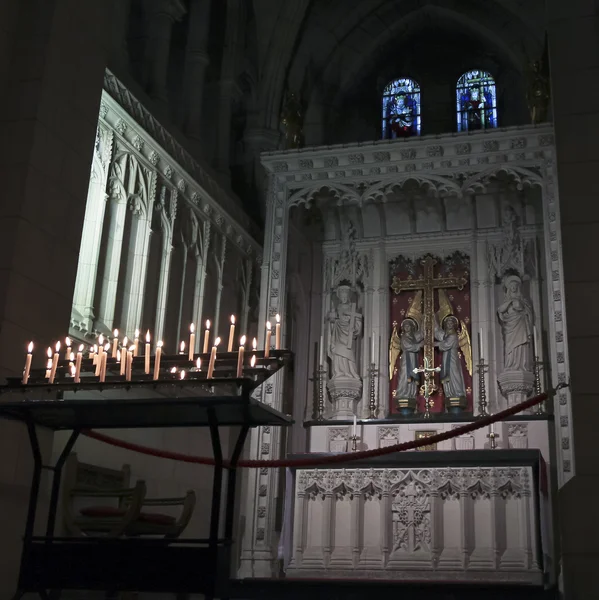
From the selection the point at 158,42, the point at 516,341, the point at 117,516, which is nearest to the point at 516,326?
the point at 516,341

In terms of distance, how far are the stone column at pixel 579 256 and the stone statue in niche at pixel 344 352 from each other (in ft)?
20.9

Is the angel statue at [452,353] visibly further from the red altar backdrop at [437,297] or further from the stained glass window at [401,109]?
the stained glass window at [401,109]

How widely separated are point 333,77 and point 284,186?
18.3 feet

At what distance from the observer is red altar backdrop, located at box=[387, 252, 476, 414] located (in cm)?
1254

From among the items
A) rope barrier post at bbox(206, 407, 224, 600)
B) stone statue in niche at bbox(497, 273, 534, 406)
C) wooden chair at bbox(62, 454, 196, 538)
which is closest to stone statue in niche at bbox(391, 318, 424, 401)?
stone statue in niche at bbox(497, 273, 534, 406)

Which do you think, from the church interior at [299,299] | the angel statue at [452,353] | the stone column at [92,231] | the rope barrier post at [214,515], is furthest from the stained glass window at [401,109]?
the rope barrier post at [214,515]

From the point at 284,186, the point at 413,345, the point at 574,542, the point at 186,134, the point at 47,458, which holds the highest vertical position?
the point at 186,134

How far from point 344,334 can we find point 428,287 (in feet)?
5.13

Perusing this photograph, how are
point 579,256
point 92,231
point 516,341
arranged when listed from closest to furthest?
1. point 579,256
2. point 92,231
3. point 516,341

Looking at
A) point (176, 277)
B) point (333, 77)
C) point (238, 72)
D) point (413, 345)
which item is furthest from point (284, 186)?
point (333, 77)

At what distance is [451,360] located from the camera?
12.5 metres

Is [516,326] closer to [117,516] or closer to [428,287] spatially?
[428,287]

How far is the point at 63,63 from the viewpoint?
709 centimetres

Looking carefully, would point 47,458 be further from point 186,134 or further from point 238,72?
point 238,72
